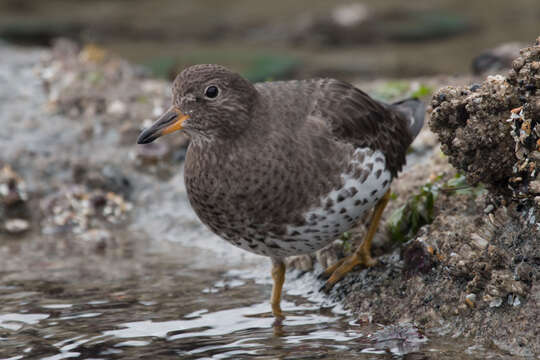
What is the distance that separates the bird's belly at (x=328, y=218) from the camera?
15.9 feet

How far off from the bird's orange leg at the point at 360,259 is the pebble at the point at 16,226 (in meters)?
3.25

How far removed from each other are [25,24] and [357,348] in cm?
1201

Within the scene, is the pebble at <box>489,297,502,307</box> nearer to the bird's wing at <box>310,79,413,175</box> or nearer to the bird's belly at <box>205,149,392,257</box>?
the bird's belly at <box>205,149,392,257</box>

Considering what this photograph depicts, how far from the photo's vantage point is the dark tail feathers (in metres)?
5.94

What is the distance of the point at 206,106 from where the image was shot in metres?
4.84

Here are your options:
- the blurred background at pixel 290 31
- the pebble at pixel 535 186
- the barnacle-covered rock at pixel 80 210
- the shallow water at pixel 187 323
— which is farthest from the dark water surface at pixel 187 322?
the blurred background at pixel 290 31

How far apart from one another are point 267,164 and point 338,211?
52cm

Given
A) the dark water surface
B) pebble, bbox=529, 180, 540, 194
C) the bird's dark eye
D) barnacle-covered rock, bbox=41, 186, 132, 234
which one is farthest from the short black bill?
barnacle-covered rock, bbox=41, 186, 132, 234

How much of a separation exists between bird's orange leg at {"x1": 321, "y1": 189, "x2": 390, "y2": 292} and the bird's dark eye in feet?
4.63

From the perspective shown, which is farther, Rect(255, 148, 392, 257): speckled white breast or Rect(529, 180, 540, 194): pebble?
Rect(255, 148, 392, 257): speckled white breast

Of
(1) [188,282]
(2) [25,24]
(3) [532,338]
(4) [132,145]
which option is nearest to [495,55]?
(4) [132,145]

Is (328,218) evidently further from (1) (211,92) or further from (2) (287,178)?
(1) (211,92)

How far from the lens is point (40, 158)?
8078 millimetres

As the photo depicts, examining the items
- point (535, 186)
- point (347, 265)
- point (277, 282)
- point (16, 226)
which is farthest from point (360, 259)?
point (16, 226)
